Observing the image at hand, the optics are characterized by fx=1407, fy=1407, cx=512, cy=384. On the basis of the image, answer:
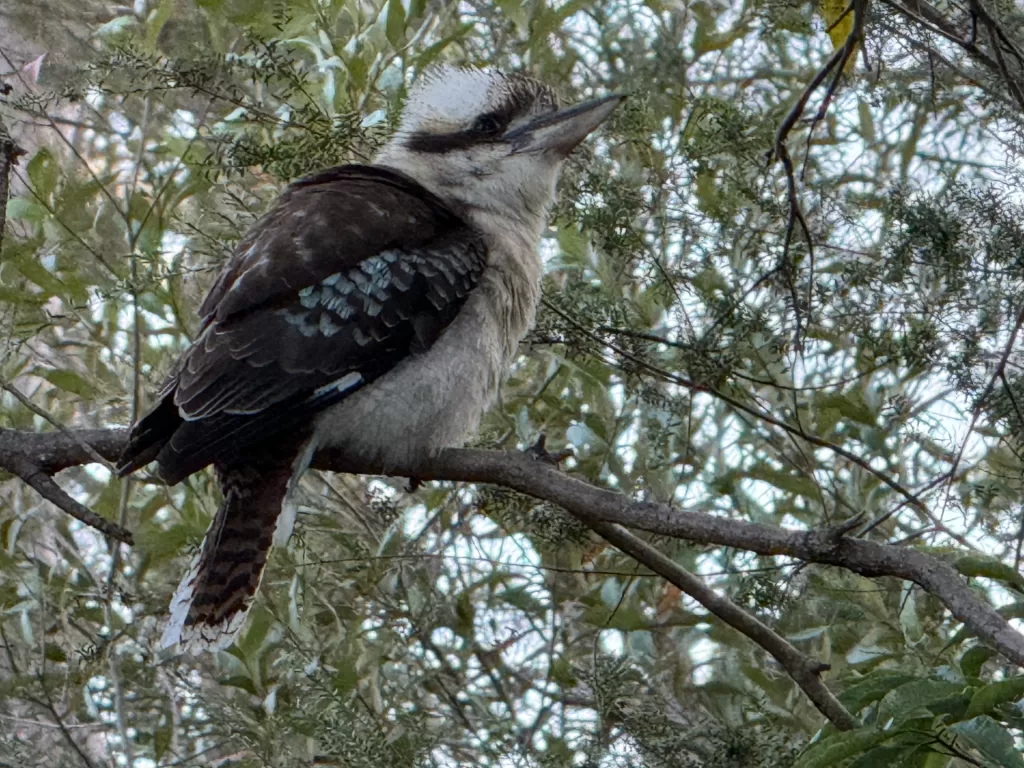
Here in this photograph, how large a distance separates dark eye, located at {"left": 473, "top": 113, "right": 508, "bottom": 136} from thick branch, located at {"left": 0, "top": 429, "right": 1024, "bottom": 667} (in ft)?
2.96

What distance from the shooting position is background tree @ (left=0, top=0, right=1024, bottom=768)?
7.50ft

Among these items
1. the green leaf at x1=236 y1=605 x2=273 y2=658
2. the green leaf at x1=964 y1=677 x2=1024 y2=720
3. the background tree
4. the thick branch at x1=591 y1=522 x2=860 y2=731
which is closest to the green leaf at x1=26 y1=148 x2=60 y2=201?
the background tree

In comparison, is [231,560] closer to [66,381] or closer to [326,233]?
[326,233]

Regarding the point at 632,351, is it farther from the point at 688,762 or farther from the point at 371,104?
the point at 371,104

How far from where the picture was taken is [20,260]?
301 centimetres

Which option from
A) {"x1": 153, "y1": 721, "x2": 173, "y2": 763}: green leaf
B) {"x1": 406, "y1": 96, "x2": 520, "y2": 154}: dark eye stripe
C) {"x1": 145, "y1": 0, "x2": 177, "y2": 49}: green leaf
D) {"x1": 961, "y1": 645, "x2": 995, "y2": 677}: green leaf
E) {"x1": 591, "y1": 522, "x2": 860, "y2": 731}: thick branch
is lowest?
{"x1": 961, "y1": 645, "x2": 995, "y2": 677}: green leaf

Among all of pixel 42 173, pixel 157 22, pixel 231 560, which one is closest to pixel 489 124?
pixel 157 22

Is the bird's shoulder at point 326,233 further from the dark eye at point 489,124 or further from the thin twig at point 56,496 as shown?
the thin twig at point 56,496

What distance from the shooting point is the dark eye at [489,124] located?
3062 millimetres

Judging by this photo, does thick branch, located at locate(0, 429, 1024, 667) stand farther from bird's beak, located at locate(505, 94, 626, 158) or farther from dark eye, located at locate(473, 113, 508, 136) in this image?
dark eye, located at locate(473, 113, 508, 136)

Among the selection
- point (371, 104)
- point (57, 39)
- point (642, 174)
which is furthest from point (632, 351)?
point (57, 39)

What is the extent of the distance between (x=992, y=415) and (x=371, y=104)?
161 cm

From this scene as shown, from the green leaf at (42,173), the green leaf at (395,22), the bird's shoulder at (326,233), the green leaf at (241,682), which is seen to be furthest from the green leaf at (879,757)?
the green leaf at (42,173)

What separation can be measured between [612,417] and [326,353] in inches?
29.0
